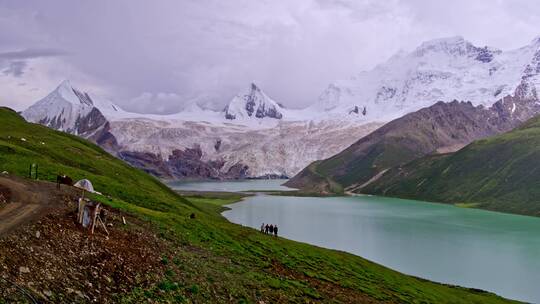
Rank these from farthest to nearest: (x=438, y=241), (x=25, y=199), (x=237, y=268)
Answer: (x=438, y=241)
(x=237, y=268)
(x=25, y=199)

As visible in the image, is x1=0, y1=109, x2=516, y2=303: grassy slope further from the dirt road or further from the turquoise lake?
the turquoise lake

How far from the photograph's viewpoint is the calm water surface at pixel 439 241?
7925 cm

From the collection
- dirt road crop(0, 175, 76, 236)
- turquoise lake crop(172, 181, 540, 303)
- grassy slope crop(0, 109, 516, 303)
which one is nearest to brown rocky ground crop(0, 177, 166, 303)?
dirt road crop(0, 175, 76, 236)

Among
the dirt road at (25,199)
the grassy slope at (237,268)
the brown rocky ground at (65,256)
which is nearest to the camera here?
the brown rocky ground at (65,256)

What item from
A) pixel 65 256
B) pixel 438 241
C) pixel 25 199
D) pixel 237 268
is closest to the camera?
pixel 65 256

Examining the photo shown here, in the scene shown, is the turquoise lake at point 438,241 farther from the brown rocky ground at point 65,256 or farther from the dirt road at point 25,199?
the dirt road at point 25,199

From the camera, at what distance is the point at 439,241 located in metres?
114

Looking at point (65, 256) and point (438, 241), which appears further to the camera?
point (438, 241)

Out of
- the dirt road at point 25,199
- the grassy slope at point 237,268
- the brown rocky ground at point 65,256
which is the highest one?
the dirt road at point 25,199

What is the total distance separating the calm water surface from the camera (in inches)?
3120

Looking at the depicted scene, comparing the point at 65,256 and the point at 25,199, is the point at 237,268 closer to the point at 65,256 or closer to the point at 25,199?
the point at 25,199

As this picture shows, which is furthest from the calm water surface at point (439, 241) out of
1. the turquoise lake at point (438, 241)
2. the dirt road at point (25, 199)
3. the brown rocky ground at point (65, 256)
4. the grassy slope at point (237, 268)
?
the dirt road at point (25, 199)

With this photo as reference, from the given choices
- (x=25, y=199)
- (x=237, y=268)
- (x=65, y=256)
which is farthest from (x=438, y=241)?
(x=65, y=256)

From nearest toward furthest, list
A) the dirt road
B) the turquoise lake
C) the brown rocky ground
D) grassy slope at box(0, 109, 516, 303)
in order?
the brown rocky ground, the dirt road, grassy slope at box(0, 109, 516, 303), the turquoise lake
